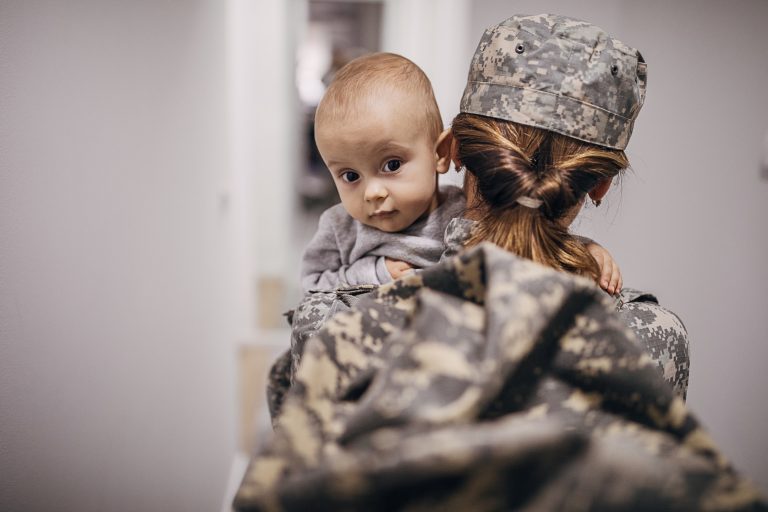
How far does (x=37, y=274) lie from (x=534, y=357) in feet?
2.33

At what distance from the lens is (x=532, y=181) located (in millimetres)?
591

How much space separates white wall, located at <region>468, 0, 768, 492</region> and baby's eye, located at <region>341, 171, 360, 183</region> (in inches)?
22.3

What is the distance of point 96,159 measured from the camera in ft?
2.93

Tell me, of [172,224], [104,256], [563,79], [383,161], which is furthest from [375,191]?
[172,224]

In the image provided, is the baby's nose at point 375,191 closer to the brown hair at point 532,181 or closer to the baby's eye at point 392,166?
the baby's eye at point 392,166

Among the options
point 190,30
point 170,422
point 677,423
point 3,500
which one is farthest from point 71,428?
point 190,30

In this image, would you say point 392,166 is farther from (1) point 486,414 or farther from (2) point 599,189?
(1) point 486,414

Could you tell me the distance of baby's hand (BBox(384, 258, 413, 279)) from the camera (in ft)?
2.50

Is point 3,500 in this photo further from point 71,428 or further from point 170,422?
point 170,422

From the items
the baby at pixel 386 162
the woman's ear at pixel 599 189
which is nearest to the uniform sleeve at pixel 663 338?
the woman's ear at pixel 599 189

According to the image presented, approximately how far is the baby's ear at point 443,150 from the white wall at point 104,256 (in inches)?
23.3

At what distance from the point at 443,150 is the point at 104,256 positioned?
2.11 ft

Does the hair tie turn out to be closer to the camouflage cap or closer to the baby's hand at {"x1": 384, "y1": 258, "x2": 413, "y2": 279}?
the camouflage cap

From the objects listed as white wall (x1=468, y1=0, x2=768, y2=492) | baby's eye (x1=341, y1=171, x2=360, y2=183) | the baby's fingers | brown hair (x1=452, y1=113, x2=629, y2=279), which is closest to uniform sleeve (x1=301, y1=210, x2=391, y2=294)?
baby's eye (x1=341, y1=171, x2=360, y2=183)
